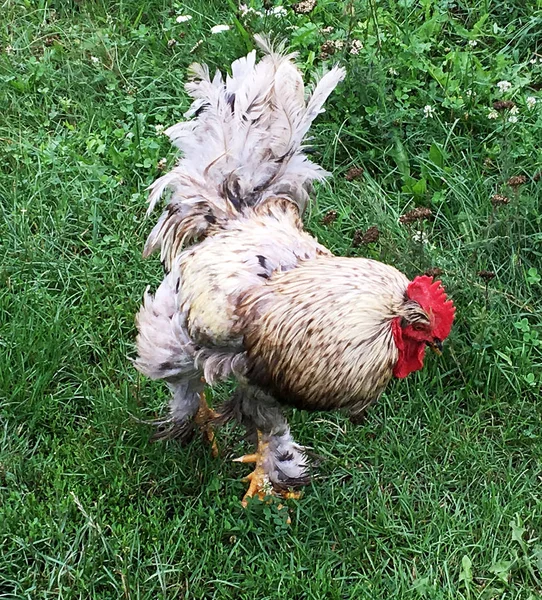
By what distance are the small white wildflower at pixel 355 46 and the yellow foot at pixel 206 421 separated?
217cm

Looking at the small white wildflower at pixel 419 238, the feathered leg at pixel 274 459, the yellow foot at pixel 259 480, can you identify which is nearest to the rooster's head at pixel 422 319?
the feathered leg at pixel 274 459

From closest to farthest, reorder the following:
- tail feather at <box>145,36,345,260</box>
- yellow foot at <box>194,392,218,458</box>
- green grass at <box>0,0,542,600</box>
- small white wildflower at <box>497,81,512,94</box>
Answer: tail feather at <box>145,36,345,260</box> < green grass at <box>0,0,542,600</box> < yellow foot at <box>194,392,218,458</box> < small white wildflower at <box>497,81,512,94</box>

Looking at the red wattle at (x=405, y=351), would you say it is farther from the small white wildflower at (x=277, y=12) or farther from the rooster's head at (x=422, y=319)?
the small white wildflower at (x=277, y=12)

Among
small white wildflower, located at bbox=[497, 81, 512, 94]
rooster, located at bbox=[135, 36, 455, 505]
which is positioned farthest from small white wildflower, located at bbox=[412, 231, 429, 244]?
small white wildflower, located at bbox=[497, 81, 512, 94]

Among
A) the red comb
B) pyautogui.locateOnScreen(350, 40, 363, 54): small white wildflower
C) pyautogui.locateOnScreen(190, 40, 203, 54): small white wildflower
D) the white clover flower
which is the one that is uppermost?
the red comb

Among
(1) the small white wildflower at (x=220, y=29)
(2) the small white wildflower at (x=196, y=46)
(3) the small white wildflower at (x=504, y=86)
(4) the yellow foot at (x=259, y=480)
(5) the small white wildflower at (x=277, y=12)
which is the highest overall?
(3) the small white wildflower at (x=504, y=86)

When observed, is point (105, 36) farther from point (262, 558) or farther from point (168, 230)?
point (262, 558)

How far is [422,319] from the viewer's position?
2.63 meters

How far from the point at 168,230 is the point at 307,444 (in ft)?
3.91

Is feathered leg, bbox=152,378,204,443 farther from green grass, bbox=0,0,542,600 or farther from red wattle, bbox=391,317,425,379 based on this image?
red wattle, bbox=391,317,425,379

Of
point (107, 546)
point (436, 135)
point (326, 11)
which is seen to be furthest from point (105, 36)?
point (107, 546)

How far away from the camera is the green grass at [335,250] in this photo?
3.19 metres

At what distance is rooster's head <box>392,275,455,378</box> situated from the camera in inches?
103

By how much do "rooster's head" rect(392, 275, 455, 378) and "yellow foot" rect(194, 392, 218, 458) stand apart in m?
1.09
